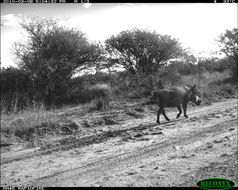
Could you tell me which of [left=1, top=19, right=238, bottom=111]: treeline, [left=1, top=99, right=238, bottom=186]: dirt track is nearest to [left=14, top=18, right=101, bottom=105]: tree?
[left=1, top=19, right=238, bottom=111]: treeline

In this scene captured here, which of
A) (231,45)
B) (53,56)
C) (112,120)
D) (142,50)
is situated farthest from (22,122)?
(231,45)

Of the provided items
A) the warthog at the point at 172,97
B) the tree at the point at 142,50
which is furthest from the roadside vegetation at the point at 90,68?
the warthog at the point at 172,97

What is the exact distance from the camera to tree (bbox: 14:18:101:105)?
17219mm

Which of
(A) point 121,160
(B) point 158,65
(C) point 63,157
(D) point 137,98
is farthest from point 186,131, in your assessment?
(B) point 158,65

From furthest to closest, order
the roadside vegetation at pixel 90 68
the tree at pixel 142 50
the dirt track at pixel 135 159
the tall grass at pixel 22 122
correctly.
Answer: the tree at pixel 142 50
the roadside vegetation at pixel 90 68
the tall grass at pixel 22 122
the dirt track at pixel 135 159

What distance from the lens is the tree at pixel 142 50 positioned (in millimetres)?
19703

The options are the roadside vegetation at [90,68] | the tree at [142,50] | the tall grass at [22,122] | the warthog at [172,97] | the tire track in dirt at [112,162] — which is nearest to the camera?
the tire track in dirt at [112,162]

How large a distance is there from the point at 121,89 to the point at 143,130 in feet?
35.0

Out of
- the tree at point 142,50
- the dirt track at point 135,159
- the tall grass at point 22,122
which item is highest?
the tree at point 142,50

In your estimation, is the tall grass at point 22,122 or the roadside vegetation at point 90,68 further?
the roadside vegetation at point 90,68

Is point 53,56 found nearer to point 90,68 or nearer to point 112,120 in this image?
point 90,68

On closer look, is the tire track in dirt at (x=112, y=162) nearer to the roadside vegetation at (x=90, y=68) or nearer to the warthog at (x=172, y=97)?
the warthog at (x=172, y=97)

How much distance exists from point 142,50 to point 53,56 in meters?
6.59

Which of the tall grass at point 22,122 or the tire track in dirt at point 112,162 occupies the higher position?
the tire track in dirt at point 112,162
